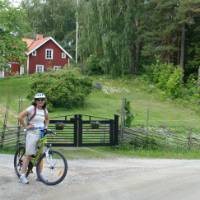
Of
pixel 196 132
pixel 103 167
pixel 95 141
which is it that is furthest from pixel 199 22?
pixel 103 167

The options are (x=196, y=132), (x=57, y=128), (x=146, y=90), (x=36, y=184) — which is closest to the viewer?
(x=36, y=184)

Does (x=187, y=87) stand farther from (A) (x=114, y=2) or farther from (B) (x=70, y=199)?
(B) (x=70, y=199)

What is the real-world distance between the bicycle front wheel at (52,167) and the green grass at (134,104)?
17452 mm

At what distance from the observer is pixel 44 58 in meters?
67.4

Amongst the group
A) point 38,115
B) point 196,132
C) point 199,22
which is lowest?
point 196,132

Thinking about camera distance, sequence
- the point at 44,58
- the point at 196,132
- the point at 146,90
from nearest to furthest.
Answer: the point at 196,132
the point at 146,90
the point at 44,58

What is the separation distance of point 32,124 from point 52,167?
88cm

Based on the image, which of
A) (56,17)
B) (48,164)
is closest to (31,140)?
(48,164)

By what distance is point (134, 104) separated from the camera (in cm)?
3678

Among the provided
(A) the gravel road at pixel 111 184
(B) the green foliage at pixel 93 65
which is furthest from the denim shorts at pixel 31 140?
(B) the green foliage at pixel 93 65

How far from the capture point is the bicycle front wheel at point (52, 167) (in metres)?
9.15

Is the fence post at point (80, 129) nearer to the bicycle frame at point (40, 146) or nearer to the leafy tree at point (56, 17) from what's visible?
the bicycle frame at point (40, 146)

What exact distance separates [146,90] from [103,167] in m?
31.3

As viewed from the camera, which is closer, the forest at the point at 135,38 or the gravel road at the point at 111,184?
the gravel road at the point at 111,184
